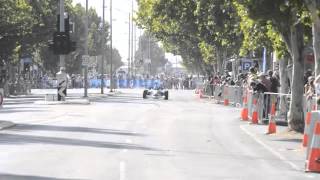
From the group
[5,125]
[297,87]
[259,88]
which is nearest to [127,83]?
[259,88]

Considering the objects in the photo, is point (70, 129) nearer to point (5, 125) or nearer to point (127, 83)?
point (5, 125)

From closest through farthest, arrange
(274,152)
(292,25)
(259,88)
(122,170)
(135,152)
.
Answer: (122,170) < (135,152) < (274,152) < (292,25) < (259,88)

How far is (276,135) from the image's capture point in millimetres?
21922

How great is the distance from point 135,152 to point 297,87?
24.5 ft

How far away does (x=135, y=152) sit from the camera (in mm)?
16547

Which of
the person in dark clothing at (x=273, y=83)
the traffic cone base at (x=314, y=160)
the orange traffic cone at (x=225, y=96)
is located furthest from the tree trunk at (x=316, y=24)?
the orange traffic cone at (x=225, y=96)

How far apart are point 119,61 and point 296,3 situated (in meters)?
175

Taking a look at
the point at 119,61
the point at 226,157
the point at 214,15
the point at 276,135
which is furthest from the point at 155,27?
the point at 119,61

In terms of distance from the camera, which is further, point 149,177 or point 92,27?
point 92,27

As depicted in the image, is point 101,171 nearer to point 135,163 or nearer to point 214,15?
point 135,163

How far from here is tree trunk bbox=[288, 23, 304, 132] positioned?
22.1 meters

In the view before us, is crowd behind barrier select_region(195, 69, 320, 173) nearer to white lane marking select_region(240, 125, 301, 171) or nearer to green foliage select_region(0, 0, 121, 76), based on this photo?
white lane marking select_region(240, 125, 301, 171)

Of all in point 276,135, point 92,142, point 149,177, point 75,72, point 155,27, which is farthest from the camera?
point 75,72


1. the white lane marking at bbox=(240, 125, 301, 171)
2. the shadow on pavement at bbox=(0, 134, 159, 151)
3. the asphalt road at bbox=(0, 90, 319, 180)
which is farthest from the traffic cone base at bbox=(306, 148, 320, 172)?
the shadow on pavement at bbox=(0, 134, 159, 151)
